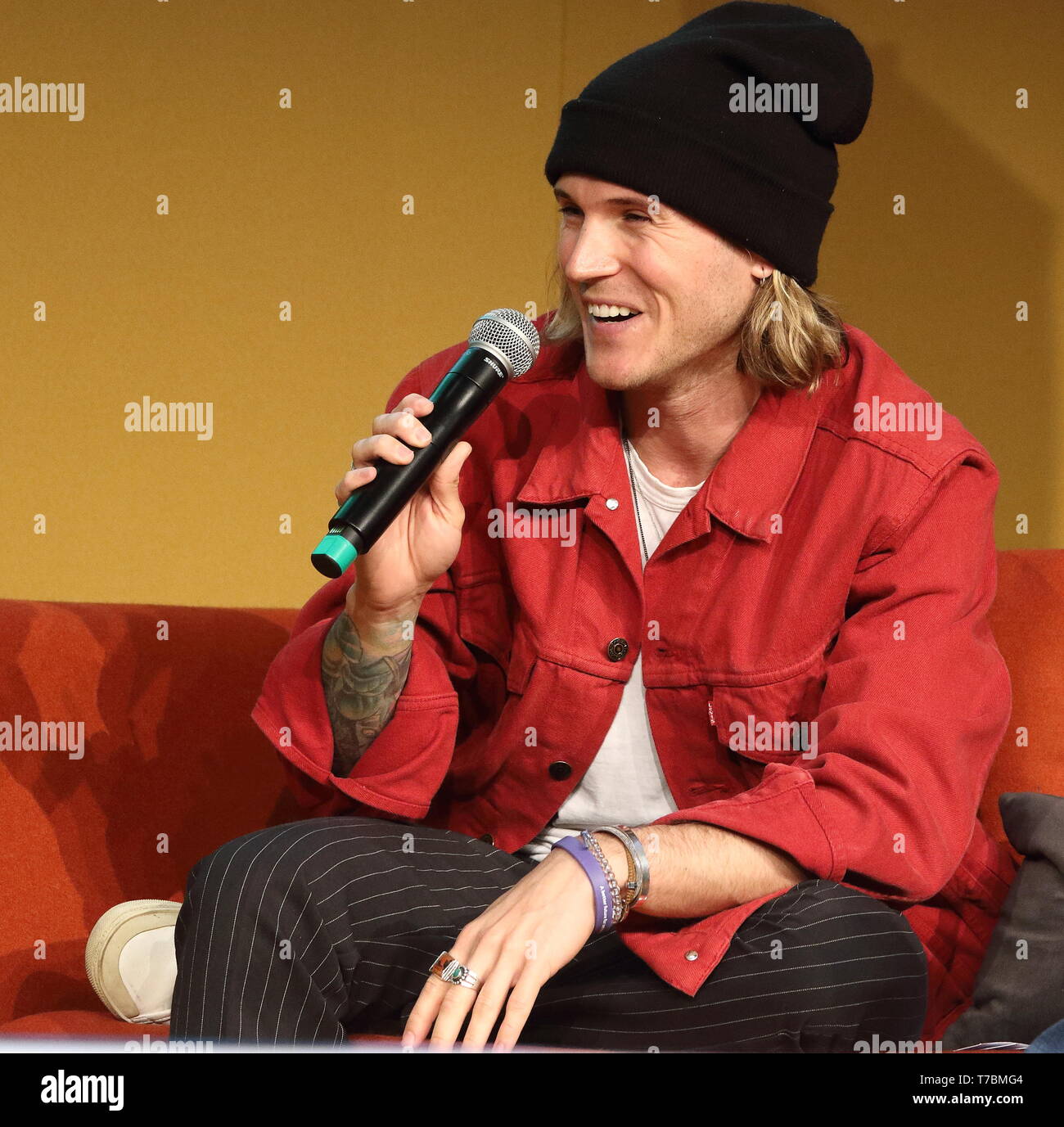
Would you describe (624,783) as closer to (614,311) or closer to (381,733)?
(381,733)

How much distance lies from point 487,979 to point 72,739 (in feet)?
2.64

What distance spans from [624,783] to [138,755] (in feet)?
2.05

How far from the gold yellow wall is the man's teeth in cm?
107

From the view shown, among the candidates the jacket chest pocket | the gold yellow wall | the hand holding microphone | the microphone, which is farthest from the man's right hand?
the gold yellow wall

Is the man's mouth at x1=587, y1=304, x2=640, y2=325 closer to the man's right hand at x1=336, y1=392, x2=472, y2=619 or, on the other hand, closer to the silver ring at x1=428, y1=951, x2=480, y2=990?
the man's right hand at x1=336, y1=392, x2=472, y2=619

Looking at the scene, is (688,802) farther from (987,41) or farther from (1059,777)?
(987,41)

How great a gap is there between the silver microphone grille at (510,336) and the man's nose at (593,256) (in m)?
0.13

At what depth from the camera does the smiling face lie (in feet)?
4.80

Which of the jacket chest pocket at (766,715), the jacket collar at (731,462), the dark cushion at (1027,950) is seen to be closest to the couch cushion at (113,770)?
the jacket collar at (731,462)

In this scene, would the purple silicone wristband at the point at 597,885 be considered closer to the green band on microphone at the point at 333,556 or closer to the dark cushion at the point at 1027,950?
the green band on microphone at the point at 333,556

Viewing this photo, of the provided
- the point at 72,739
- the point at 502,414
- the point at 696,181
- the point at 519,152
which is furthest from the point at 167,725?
the point at 519,152

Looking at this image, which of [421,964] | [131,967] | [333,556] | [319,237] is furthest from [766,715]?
[319,237]
